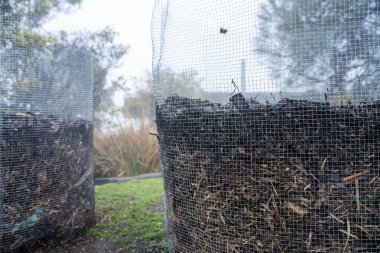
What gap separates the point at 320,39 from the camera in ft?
5.25

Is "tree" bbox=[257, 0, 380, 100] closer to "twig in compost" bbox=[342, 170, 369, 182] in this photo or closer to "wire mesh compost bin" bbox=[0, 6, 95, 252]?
"twig in compost" bbox=[342, 170, 369, 182]

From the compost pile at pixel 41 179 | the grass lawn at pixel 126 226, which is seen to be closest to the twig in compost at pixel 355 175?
the grass lawn at pixel 126 226

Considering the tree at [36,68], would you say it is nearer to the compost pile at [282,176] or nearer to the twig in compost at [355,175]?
the compost pile at [282,176]

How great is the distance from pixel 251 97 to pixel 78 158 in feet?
6.74

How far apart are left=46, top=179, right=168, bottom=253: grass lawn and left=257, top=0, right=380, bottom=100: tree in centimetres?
179

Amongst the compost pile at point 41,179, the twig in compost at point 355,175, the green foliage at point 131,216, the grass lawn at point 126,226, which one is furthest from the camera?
the green foliage at point 131,216

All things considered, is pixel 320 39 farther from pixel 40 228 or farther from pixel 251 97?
pixel 40 228

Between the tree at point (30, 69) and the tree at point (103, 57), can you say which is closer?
the tree at point (30, 69)

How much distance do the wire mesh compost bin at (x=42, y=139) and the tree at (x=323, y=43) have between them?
2094mm

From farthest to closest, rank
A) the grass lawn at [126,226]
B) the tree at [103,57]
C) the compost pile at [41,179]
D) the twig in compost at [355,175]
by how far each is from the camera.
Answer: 1. the tree at [103,57]
2. the grass lawn at [126,226]
3. the compost pile at [41,179]
4. the twig in compost at [355,175]

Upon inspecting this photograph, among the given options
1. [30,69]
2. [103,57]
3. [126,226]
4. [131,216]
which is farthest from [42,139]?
[103,57]

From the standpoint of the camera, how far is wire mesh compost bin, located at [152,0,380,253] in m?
1.47

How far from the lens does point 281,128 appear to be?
61.7 inches

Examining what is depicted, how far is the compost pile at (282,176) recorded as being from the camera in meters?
1.46
